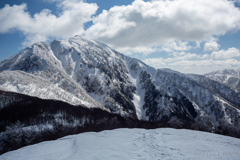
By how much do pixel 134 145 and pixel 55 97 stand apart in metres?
151

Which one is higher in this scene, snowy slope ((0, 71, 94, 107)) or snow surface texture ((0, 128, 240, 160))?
snowy slope ((0, 71, 94, 107))

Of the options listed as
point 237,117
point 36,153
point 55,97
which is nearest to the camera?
point 36,153

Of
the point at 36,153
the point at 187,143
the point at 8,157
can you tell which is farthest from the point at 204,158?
the point at 8,157

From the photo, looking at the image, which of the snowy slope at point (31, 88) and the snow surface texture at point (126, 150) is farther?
the snowy slope at point (31, 88)

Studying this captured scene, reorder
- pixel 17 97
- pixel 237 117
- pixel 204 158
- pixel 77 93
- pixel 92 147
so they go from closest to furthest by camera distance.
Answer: pixel 204 158, pixel 92 147, pixel 17 97, pixel 237 117, pixel 77 93

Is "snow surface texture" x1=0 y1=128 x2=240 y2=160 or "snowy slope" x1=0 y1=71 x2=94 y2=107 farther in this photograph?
"snowy slope" x1=0 y1=71 x2=94 y2=107

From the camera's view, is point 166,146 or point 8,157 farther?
point 166,146

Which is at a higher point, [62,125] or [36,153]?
[36,153]

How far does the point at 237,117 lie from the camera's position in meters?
180

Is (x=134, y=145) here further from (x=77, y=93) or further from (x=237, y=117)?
(x=237, y=117)

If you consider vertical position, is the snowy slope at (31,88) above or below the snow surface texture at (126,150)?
above

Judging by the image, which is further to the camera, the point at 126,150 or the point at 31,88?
the point at 31,88

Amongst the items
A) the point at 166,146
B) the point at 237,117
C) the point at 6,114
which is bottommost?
the point at 237,117

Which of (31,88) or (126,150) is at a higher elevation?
(31,88)
